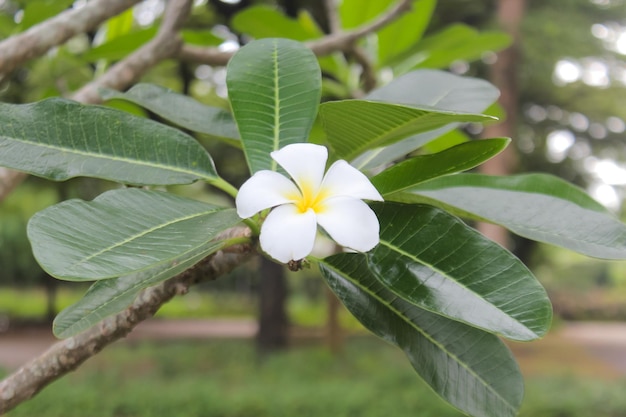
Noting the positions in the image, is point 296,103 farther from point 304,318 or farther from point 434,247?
point 304,318

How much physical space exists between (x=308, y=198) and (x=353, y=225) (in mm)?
42

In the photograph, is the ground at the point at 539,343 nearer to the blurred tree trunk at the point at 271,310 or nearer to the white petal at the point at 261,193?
Answer: the blurred tree trunk at the point at 271,310

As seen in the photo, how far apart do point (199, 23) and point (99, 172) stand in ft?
15.1

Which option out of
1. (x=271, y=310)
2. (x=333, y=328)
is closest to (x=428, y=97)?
(x=333, y=328)

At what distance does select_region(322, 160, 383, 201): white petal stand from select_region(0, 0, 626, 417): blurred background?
0.53 m

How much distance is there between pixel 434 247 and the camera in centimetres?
39

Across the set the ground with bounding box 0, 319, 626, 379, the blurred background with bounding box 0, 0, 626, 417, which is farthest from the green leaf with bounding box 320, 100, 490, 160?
the ground with bounding box 0, 319, 626, 379

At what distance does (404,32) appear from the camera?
1.09 m

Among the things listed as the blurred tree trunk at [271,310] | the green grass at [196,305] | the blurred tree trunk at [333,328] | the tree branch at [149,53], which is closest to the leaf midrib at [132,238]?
the tree branch at [149,53]

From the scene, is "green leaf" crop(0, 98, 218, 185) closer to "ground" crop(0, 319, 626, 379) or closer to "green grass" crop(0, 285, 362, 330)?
"ground" crop(0, 319, 626, 379)

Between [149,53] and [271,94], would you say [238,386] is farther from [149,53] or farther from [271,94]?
[271,94]

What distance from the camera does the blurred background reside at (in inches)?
45.6

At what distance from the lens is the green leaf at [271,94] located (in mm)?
438

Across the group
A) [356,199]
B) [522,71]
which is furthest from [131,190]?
[522,71]
